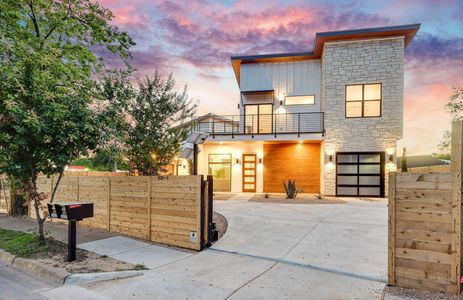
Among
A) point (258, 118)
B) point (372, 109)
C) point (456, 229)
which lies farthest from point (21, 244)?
point (372, 109)

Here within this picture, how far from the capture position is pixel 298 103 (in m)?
16.0

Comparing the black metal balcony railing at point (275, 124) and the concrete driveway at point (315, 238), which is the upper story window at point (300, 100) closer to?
the black metal balcony railing at point (275, 124)

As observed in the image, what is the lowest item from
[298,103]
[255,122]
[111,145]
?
[111,145]

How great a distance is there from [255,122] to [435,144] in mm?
12169

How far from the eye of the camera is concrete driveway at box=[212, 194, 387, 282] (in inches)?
193

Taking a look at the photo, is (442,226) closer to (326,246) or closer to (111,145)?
(326,246)

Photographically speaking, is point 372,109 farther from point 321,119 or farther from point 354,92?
point 321,119

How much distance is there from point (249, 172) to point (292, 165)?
8.85ft

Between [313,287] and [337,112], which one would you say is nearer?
[313,287]

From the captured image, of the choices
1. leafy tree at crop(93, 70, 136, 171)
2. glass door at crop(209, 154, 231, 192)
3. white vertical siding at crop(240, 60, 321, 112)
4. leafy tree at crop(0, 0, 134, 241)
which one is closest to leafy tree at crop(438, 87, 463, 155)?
white vertical siding at crop(240, 60, 321, 112)

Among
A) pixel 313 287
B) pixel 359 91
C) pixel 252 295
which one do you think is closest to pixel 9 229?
pixel 252 295

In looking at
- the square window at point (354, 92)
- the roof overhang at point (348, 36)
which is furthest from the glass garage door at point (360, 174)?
the roof overhang at point (348, 36)

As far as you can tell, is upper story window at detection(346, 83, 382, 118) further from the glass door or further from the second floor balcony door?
the glass door

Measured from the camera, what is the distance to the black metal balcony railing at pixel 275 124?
15250mm
